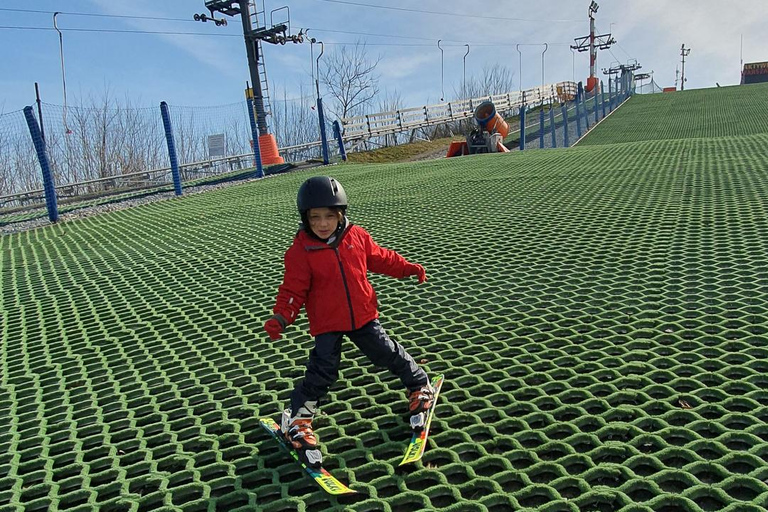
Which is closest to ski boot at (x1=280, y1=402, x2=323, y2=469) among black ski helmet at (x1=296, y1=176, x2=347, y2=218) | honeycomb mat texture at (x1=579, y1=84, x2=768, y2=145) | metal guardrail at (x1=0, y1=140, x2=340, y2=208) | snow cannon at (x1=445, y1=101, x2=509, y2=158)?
black ski helmet at (x1=296, y1=176, x2=347, y2=218)

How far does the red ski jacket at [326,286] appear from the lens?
88.1 inches

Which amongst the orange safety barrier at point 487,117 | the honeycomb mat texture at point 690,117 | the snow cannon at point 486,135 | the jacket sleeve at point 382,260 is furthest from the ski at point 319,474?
the honeycomb mat texture at point 690,117

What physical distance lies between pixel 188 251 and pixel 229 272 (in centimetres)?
Result: 132

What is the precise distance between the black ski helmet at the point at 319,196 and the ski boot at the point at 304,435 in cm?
79

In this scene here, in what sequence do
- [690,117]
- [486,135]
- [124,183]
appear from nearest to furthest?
[486,135], [124,183], [690,117]

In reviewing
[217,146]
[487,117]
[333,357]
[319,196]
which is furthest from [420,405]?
[217,146]

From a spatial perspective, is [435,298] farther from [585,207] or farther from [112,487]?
[585,207]

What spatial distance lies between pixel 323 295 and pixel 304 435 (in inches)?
21.5

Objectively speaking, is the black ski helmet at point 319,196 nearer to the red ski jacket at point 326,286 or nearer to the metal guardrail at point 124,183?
the red ski jacket at point 326,286

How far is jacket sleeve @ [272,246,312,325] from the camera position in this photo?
222 centimetres

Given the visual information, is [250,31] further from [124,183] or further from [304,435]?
[304,435]

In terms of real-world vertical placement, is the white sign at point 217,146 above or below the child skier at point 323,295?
above

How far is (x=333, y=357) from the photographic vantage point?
2.30 m

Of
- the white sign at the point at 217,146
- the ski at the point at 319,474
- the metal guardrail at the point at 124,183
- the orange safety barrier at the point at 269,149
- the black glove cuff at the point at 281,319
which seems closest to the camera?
the ski at the point at 319,474
